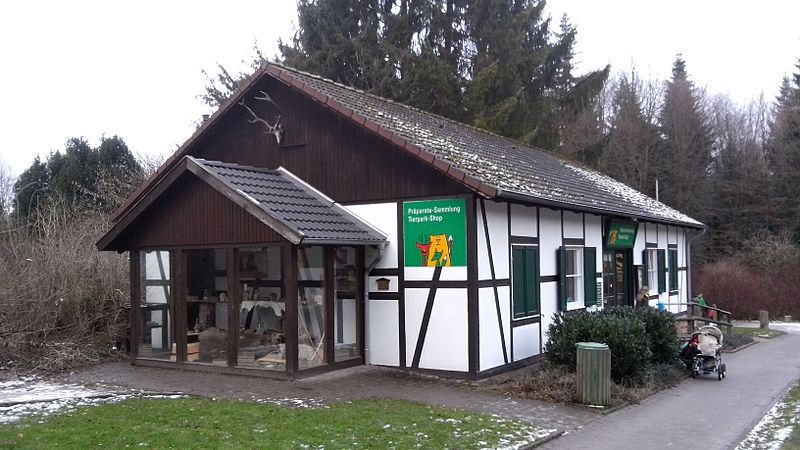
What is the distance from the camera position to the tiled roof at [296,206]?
450 inches

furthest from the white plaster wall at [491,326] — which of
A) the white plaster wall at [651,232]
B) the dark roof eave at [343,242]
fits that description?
the white plaster wall at [651,232]

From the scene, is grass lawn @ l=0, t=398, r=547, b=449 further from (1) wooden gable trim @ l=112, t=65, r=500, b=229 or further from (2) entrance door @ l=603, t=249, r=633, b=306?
(2) entrance door @ l=603, t=249, r=633, b=306

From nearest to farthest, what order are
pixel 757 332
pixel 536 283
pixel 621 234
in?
1. pixel 536 283
2. pixel 621 234
3. pixel 757 332

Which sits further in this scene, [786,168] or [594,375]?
[786,168]

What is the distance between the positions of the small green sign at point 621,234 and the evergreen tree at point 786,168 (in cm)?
2476

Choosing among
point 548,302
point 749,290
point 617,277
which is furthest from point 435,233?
point 749,290

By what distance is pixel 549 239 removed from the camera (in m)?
14.4

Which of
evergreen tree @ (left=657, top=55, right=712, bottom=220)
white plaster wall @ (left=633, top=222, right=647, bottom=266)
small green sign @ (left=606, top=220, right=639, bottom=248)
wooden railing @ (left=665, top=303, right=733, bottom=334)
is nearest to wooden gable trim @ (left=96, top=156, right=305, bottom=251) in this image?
small green sign @ (left=606, top=220, right=639, bottom=248)

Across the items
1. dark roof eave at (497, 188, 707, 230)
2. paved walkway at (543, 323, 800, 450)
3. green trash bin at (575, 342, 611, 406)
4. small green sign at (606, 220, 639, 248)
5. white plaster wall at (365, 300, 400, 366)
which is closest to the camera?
paved walkway at (543, 323, 800, 450)

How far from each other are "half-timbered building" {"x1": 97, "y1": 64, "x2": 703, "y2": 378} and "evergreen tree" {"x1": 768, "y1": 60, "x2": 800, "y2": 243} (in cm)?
3036

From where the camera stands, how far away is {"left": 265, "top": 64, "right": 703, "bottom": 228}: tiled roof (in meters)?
12.3

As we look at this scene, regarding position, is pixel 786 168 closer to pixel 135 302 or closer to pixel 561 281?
pixel 561 281

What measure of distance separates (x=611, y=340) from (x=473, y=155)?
460cm

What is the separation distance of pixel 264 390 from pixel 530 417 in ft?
12.6
